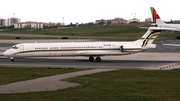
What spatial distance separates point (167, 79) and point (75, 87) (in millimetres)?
8737

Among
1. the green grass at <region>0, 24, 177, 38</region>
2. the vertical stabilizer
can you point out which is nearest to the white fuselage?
the vertical stabilizer

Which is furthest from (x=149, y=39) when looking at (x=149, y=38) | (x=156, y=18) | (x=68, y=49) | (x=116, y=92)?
(x=156, y=18)

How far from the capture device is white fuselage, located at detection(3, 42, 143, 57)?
37.5m

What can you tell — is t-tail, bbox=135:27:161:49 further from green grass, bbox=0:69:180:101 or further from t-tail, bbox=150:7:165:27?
t-tail, bbox=150:7:165:27

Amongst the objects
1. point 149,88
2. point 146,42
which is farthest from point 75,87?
point 146,42

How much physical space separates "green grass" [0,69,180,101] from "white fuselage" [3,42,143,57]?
15533 millimetres

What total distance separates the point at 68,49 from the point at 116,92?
2136 centimetres

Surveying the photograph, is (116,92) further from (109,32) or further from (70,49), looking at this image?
(109,32)

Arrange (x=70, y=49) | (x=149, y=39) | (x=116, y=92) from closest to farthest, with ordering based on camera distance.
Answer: (x=116, y=92) → (x=70, y=49) → (x=149, y=39)

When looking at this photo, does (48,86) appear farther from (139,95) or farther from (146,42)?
(146,42)

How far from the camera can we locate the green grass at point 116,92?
50.8 ft

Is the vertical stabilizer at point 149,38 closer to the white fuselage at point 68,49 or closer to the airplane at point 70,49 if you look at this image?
the airplane at point 70,49

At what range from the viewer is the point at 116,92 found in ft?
56.6

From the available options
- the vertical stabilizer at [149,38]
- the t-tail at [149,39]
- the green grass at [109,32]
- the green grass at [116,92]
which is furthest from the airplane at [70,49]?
the green grass at [109,32]
